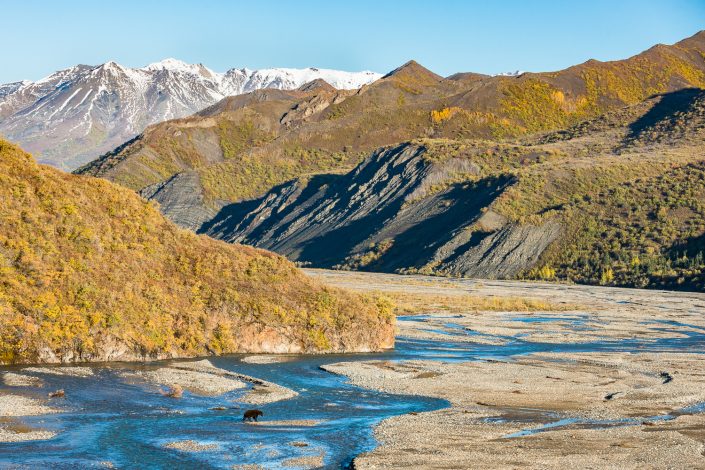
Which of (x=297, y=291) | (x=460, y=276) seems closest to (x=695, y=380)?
(x=297, y=291)

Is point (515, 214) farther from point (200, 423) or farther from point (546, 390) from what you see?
point (200, 423)

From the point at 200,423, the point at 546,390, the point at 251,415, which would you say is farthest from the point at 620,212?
the point at 200,423

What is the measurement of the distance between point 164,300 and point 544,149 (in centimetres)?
15541

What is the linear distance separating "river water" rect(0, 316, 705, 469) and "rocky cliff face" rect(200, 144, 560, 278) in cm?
9680

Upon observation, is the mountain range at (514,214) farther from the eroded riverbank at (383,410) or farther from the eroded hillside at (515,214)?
the eroded riverbank at (383,410)

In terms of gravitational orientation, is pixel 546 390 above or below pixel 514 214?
below

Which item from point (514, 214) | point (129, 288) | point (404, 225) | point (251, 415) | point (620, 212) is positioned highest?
point (620, 212)

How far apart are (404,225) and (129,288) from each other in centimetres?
12092

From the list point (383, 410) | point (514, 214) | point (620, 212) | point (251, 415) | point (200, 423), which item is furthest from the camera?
point (514, 214)

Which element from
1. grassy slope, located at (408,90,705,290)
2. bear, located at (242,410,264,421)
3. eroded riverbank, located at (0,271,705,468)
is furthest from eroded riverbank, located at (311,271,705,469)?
grassy slope, located at (408,90,705,290)

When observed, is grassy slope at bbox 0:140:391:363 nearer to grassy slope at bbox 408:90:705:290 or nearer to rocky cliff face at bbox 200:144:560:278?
grassy slope at bbox 408:90:705:290

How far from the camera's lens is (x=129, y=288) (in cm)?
4044

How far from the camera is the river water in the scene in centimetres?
2227

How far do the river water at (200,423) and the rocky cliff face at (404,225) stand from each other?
3811 inches
